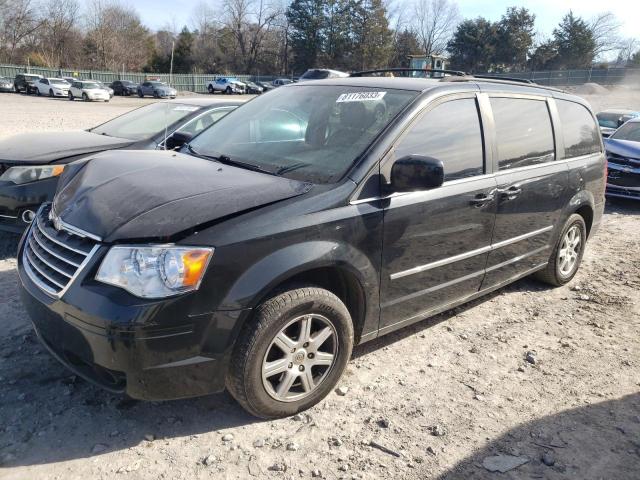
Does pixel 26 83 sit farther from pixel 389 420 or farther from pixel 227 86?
pixel 389 420

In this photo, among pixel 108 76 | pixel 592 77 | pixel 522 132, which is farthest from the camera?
pixel 592 77

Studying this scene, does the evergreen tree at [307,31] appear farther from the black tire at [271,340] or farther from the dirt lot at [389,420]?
the black tire at [271,340]

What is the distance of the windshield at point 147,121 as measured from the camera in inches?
237

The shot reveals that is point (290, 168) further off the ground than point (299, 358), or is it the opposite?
point (290, 168)

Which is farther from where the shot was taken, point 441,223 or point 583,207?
point 583,207

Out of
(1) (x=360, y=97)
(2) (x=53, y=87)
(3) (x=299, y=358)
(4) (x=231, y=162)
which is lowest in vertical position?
(3) (x=299, y=358)

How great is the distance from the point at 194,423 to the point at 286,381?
1.81 ft

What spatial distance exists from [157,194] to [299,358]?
1.17 meters

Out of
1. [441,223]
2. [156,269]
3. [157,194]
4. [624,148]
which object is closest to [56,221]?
[157,194]

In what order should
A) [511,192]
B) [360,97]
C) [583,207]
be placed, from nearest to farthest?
[360,97]
[511,192]
[583,207]

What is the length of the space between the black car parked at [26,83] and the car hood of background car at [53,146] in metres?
40.3

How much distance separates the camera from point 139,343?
7.78 feet

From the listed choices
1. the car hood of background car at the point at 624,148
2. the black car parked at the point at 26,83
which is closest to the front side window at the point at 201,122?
the car hood of background car at the point at 624,148

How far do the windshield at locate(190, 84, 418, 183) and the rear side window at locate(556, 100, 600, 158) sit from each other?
205 centimetres
